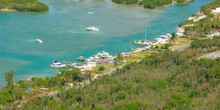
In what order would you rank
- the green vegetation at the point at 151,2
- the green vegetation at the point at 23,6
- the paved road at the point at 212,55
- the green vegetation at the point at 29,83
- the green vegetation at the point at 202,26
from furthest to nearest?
the green vegetation at the point at 151,2 → the green vegetation at the point at 23,6 → the green vegetation at the point at 202,26 → the paved road at the point at 212,55 → the green vegetation at the point at 29,83

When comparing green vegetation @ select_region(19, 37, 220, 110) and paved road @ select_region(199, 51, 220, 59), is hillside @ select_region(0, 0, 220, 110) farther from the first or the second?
paved road @ select_region(199, 51, 220, 59)

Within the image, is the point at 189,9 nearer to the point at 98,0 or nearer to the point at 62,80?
the point at 98,0

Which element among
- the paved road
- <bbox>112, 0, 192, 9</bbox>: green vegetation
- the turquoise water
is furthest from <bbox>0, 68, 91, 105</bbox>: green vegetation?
<bbox>112, 0, 192, 9</bbox>: green vegetation

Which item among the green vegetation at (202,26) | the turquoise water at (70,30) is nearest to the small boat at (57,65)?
the turquoise water at (70,30)

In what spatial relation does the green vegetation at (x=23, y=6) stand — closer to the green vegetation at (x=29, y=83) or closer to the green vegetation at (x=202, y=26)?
the green vegetation at (x=202, y=26)

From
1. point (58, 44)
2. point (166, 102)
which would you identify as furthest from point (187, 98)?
point (58, 44)

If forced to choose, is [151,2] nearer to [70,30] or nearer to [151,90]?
[70,30]

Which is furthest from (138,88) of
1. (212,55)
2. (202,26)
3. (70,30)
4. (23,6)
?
(23,6)
